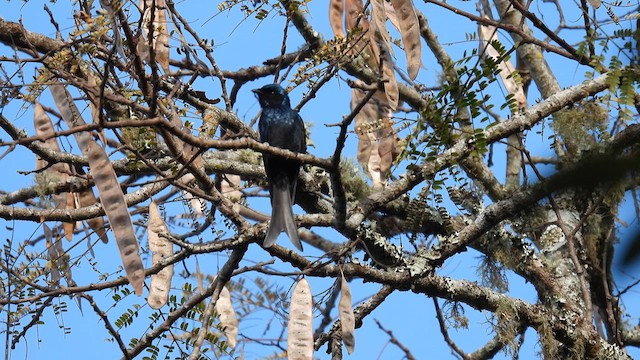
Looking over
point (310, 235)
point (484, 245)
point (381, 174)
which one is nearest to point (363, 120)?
point (381, 174)

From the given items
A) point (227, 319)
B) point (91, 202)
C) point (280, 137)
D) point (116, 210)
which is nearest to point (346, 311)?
point (227, 319)

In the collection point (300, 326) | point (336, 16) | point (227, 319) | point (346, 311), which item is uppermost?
point (336, 16)

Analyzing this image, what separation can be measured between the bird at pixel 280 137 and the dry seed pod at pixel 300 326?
0.77 meters

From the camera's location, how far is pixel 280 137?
471 cm

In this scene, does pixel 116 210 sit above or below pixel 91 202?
below

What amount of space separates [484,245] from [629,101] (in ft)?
5.83

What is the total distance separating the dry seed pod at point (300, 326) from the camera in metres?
2.87

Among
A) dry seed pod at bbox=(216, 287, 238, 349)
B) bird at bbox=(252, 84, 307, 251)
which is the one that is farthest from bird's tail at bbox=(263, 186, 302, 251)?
dry seed pod at bbox=(216, 287, 238, 349)

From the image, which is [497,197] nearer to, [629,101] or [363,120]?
[363,120]

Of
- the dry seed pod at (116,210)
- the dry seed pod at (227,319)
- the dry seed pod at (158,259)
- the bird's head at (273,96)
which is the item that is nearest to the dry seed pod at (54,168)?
the dry seed pod at (158,259)

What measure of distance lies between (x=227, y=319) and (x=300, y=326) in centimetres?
75

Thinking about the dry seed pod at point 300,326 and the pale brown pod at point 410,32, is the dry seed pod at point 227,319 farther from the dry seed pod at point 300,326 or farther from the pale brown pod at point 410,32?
the pale brown pod at point 410,32

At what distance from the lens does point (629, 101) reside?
2867 mm

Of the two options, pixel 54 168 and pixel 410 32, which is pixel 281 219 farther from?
pixel 54 168
